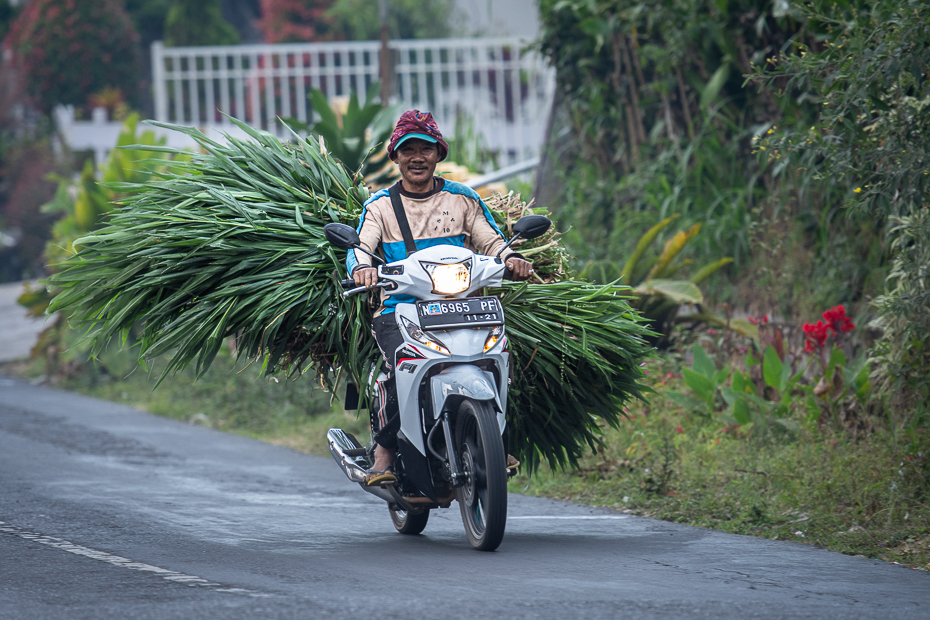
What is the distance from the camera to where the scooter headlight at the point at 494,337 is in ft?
17.2

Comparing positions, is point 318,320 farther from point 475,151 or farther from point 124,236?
point 475,151

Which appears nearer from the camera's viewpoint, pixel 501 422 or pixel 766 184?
pixel 501 422

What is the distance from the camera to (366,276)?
17.2ft

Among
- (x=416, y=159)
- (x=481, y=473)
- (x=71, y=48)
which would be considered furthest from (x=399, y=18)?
(x=481, y=473)

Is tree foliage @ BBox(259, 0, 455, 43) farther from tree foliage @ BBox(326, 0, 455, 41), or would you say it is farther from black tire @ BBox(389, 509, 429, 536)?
black tire @ BBox(389, 509, 429, 536)

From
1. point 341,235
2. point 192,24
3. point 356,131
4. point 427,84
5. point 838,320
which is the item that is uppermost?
point 192,24

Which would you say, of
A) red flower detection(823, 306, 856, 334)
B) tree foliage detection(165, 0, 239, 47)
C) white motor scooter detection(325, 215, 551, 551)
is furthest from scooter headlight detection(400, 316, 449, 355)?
tree foliage detection(165, 0, 239, 47)

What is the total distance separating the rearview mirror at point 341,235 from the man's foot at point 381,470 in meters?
1.07

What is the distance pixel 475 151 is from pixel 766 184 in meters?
5.67

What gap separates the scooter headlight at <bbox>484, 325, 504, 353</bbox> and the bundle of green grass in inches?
13.8

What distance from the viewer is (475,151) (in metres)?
15.6

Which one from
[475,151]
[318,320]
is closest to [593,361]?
[318,320]

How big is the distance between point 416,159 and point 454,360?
1.06 metres

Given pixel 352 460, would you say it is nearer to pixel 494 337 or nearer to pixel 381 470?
pixel 381 470
